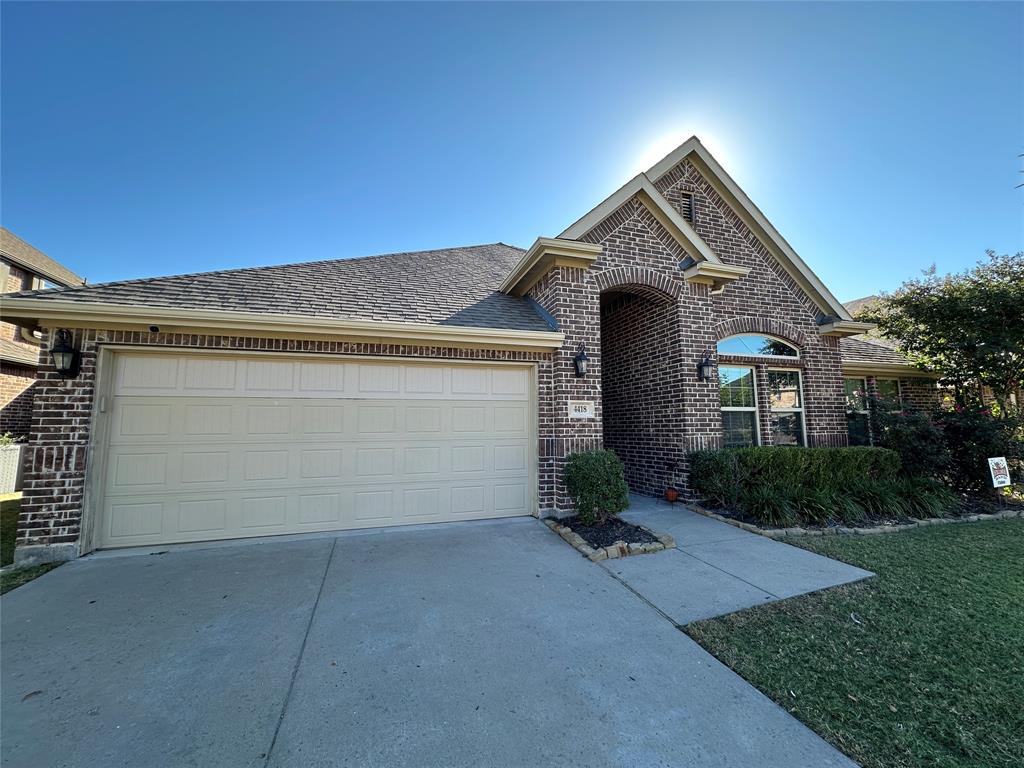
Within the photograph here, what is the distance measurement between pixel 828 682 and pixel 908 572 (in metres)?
2.90

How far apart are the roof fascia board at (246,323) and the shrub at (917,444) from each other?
7.05m

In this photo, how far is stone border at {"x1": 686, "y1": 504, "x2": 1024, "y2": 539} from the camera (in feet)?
19.0

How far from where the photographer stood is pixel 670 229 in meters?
7.86

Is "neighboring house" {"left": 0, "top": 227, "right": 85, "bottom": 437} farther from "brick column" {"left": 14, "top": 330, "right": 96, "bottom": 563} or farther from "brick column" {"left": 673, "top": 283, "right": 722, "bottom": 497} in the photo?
"brick column" {"left": 673, "top": 283, "right": 722, "bottom": 497}

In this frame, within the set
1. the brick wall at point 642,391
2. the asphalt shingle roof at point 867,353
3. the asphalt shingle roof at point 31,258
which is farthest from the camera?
the asphalt shingle roof at point 31,258

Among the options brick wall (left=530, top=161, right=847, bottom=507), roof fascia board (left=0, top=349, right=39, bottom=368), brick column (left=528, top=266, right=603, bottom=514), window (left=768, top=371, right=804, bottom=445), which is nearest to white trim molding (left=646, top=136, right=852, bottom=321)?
brick wall (left=530, top=161, right=847, bottom=507)

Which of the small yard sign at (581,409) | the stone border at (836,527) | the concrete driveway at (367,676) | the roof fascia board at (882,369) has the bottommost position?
the concrete driveway at (367,676)

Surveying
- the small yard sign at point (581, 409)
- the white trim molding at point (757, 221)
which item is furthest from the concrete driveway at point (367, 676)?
the white trim molding at point (757, 221)

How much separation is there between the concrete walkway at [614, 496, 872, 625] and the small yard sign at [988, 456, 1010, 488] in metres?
5.56

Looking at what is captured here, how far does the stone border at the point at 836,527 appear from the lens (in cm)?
580

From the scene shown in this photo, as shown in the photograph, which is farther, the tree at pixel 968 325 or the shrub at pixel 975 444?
the tree at pixel 968 325

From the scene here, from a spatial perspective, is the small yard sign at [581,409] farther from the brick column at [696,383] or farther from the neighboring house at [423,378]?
the brick column at [696,383]

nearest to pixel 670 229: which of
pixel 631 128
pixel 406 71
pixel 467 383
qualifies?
pixel 631 128

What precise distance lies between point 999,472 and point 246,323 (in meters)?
12.8
